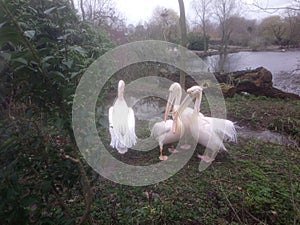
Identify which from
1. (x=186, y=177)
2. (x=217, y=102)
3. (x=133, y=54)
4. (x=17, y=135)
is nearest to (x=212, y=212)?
(x=186, y=177)

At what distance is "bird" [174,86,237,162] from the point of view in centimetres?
285

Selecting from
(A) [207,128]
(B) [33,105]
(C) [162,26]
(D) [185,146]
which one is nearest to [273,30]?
(C) [162,26]

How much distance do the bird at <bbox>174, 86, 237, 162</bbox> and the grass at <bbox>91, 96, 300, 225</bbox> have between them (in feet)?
0.76

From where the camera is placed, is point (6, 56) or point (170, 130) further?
point (170, 130)

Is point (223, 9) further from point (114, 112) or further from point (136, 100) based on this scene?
point (114, 112)

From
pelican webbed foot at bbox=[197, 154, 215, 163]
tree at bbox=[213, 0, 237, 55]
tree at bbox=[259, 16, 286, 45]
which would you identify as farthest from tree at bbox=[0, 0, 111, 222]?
tree at bbox=[259, 16, 286, 45]

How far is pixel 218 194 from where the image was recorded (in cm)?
224

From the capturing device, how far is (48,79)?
2.84 ft

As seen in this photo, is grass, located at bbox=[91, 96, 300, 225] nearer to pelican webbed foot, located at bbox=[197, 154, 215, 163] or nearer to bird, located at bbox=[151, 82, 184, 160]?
pelican webbed foot, located at bbox=[197, 154, 215, 163]

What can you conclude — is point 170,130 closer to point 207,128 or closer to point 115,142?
point 207,128

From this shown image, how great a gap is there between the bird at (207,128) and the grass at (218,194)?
0.76 feet

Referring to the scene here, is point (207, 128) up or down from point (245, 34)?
down

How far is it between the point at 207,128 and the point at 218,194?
875 mm

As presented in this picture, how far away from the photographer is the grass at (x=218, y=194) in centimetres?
192
